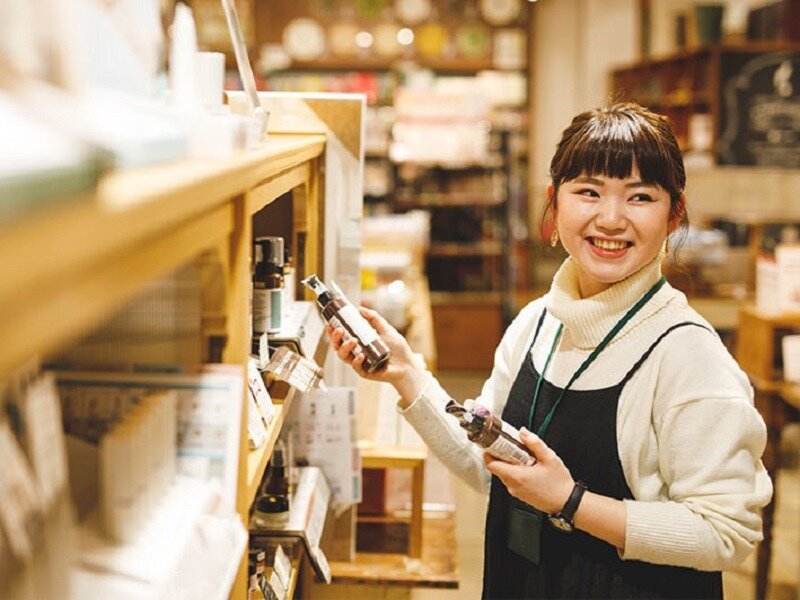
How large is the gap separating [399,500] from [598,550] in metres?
1.50

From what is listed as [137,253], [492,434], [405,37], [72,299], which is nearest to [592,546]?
[492,434]

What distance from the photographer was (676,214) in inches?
69.9

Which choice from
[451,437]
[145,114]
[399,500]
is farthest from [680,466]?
[399,500]

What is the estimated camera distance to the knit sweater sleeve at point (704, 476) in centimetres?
156

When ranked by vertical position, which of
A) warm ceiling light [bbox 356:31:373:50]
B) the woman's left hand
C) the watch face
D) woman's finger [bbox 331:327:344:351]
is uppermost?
warm ceiling light [bbox 356:31:373:50]

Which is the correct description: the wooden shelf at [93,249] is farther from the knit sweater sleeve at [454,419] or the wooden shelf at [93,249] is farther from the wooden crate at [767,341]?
the wooden crate at [767,341]

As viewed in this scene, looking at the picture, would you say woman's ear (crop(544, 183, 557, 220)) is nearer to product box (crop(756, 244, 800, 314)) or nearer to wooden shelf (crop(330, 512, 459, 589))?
wooden shelf (crop(330, 512, 459, 589))

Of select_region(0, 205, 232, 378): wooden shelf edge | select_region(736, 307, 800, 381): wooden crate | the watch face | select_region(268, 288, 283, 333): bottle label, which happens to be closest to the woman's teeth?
the watch face

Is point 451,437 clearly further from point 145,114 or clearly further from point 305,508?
point 145,114

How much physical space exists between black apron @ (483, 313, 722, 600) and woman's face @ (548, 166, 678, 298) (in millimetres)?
145

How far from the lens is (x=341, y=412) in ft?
8.06

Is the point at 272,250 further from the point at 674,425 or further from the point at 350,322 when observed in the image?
the point at 674,425

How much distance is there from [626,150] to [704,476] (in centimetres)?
55

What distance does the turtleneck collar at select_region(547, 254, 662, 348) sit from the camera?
5.70 ft
